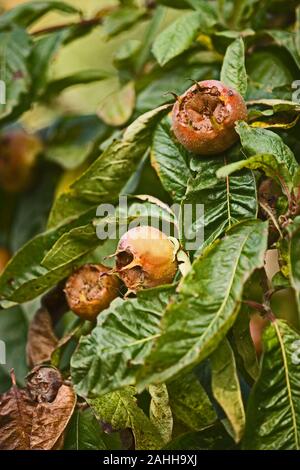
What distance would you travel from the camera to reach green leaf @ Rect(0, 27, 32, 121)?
1623 millimetres

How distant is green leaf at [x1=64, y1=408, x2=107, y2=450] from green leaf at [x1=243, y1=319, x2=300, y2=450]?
0.95 ft

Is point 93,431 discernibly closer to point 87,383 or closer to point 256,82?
point 87,383

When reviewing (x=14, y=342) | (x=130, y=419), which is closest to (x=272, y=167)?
(x=130, y=419)

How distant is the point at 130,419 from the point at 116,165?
45 centimetres

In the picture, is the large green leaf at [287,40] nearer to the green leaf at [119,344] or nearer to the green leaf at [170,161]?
the green leaf at [170,161]

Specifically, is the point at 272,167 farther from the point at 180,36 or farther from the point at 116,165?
the point at 180,36

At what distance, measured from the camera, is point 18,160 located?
1.89 m

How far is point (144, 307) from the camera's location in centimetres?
101

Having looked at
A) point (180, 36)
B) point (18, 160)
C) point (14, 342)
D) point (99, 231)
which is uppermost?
point (180, 36)

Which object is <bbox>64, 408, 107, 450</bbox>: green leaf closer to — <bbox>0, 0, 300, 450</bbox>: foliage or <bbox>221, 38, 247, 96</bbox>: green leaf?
<bbox>0, 0, 300, 450</bbox>: foliage

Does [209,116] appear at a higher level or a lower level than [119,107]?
higher

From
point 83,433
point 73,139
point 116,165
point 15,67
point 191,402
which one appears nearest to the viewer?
point 191,402

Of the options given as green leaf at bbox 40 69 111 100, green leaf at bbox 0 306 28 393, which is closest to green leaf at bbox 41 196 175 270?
green leaf at bbox 0 306 28 393

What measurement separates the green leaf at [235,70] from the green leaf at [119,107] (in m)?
0.35
